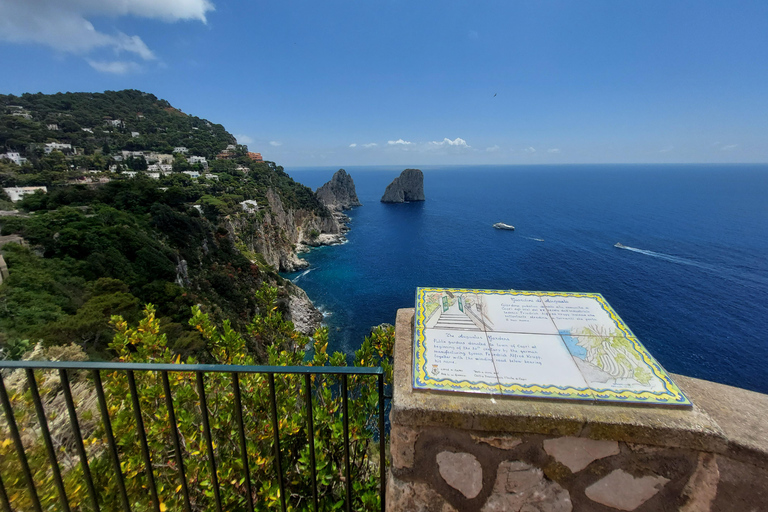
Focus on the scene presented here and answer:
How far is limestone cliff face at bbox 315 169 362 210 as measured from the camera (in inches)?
3447

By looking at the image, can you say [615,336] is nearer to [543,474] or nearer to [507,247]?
[543,474]

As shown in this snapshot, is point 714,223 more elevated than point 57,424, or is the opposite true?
point 57,424

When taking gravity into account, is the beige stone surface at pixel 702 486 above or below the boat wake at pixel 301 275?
above

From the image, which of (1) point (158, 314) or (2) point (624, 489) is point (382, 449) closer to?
(2) point (624, 489)

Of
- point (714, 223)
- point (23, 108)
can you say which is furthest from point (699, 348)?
point (23, 108)

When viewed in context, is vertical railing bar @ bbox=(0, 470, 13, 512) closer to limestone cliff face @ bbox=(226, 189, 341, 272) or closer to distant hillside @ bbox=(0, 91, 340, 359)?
distant hillside @ bbox=(0, 91, 340, 359)

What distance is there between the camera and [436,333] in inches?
87.4

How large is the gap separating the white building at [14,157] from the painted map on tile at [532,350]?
61.1m

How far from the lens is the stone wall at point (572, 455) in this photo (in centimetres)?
167

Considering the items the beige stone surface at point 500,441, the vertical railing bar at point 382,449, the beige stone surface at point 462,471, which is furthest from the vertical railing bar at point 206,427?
the beige stone surface at point 500,441

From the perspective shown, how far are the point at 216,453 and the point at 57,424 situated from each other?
158 centimetres

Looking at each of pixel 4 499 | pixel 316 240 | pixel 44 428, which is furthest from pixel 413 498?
pixel 316 240

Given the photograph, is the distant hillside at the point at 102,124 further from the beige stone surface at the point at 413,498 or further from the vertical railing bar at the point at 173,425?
the beige stone surface at the point at 413,498

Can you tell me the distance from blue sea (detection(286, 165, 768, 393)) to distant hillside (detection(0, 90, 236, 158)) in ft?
120
